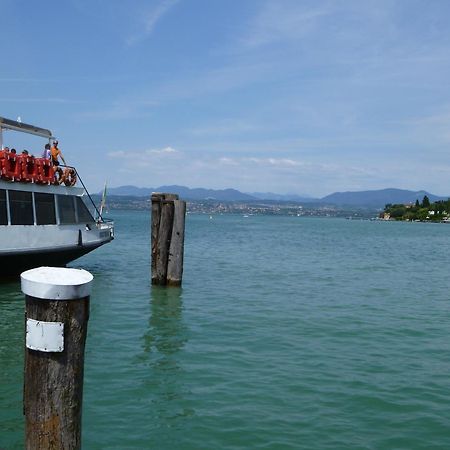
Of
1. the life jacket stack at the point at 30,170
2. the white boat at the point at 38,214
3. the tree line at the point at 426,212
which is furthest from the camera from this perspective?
the tree line at the point at 426,212

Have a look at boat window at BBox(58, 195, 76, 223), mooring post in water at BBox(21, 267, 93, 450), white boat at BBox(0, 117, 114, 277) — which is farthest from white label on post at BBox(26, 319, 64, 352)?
boat window at BBox(58, 195, 76, 223)

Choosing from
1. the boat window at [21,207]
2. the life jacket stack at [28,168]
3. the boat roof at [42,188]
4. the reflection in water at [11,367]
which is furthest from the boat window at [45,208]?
the reflection in water at [11,367]

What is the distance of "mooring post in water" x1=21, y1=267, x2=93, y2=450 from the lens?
3982mm

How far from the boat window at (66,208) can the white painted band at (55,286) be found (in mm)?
15882

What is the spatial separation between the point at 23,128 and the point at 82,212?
3.51 meters

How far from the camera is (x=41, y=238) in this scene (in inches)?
718

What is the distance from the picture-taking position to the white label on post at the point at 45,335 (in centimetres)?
401

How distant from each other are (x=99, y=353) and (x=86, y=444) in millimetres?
3829

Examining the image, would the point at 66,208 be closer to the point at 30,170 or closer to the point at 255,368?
the point at 30,170

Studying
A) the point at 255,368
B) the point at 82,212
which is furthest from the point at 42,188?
the point at 255,368

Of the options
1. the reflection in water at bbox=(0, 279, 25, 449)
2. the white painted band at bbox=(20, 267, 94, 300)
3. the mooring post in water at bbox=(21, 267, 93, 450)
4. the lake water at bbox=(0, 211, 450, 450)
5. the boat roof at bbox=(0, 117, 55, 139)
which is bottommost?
the lake water at bbox=(0, 211, 450, 450)

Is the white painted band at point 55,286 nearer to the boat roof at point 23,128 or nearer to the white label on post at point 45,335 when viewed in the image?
the white label on post at point 45,335

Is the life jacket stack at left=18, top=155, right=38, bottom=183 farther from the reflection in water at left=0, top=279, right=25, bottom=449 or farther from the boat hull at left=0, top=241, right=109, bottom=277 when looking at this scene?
the reflection in water at left=0, top=279, right=25, bottom=449

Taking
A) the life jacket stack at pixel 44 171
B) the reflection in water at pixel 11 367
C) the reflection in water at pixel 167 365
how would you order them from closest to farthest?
1. the reflection in water at pixel 11 367
2. the reflection in water at pixel 167 365
3. the life jacket stack at pixel 44 171
